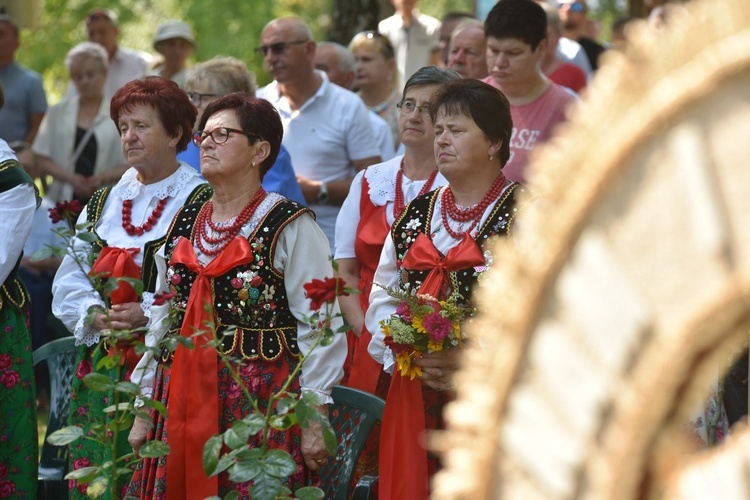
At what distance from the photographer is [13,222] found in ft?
13.0

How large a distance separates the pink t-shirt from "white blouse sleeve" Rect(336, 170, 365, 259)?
31.4 inches

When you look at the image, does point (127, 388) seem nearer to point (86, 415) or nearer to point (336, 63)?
point (86, 415)

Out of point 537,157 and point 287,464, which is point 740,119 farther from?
point 287,464

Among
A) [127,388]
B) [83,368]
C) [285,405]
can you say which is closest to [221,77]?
[83,368]

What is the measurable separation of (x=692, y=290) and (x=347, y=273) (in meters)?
3.46

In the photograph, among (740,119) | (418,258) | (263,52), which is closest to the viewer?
(740,119)

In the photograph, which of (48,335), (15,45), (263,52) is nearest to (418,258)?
(263,52)

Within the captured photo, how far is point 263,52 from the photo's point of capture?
20.3ft

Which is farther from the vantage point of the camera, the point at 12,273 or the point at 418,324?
the point at 12,273

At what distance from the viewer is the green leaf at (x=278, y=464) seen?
2.35 m

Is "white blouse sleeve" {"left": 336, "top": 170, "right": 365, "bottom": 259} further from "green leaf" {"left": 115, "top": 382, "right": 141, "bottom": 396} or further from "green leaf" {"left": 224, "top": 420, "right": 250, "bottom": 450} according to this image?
"green leaf" {"left": 224, "top": 420, "right": 250, "bottom": 450}

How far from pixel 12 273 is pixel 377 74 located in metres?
3.33

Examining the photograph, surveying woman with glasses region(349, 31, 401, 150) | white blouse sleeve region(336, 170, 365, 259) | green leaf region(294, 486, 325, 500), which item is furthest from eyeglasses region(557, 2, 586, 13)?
green leaf region(294, 486, 325, 500)

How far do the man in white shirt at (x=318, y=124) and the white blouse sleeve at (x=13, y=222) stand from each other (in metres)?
1.94
